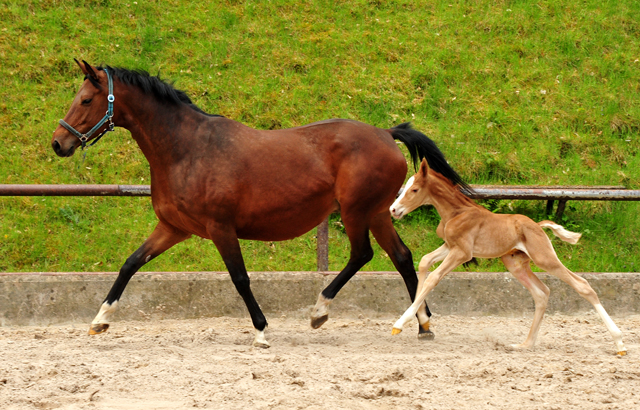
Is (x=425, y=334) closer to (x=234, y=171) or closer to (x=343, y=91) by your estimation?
(x=234, y=171)

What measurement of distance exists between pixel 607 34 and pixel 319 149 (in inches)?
317

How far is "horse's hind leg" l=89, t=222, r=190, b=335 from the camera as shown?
4.64 m

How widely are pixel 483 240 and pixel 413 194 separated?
610mm

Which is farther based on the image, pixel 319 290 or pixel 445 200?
pixel 319 290

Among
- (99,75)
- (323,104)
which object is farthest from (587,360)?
(323,104)

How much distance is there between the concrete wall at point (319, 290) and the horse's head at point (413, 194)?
117cm

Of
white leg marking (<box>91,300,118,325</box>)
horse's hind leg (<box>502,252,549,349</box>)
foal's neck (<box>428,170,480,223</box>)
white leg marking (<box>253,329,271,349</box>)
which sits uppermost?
foal's neck (<box>428,170,480,223</box>)

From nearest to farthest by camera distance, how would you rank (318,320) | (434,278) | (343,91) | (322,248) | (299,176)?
(434,278) < (299,176) < (318,320) < (322,248) < (343,91)

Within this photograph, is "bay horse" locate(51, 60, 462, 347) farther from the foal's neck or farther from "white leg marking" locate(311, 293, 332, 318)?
the foal's neck

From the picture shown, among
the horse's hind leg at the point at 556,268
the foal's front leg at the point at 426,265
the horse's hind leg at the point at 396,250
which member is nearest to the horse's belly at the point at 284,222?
the horse's hind leg at the point at 396,250

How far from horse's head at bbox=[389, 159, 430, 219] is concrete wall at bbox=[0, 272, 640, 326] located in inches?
45.9

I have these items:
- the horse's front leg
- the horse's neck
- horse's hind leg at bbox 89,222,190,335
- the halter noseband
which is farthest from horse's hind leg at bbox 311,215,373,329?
the halter noseband

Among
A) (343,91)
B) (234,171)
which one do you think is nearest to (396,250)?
(234,171)

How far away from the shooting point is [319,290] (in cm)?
556
